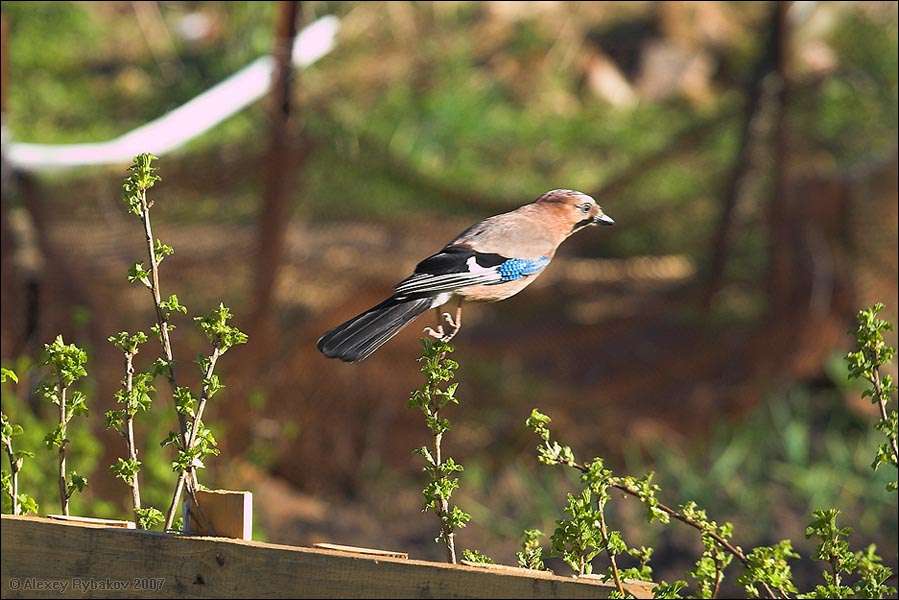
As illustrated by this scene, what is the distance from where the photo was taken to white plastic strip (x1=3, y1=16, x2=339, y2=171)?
5559 millimetres

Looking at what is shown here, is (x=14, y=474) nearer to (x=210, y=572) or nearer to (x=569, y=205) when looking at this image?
(x=210, y=572)

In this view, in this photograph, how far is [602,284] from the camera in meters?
6.45

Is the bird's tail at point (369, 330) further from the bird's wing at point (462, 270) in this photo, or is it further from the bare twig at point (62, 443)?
the bare twig at point (62, 443)

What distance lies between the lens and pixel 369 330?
2711 mm

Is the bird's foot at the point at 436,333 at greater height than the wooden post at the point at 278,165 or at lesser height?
lesser

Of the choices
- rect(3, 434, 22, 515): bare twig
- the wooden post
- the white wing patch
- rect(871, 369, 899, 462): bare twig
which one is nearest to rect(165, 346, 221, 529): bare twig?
rect(3, 434, 22, 515): bare twig

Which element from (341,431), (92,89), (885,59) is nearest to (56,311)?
(341,431)

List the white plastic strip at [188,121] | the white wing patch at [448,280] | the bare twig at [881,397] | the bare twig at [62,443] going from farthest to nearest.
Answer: the white plastic strip at [188,121], the white wing patch at [448,280], the bare twig at [62,443], the bare twig at [881,397]

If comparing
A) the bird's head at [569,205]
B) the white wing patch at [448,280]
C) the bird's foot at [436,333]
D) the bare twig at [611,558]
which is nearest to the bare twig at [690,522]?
the bare twig at [611,558]

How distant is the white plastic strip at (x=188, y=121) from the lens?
556 cm

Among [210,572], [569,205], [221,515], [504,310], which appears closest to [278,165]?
[504,310]

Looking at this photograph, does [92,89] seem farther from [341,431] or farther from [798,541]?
[798,541]

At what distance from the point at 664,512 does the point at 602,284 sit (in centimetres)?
418

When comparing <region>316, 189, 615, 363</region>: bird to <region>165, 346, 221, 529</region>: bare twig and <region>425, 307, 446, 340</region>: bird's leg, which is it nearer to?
<region>425, 307, 446, 340</region>: bird's leg
